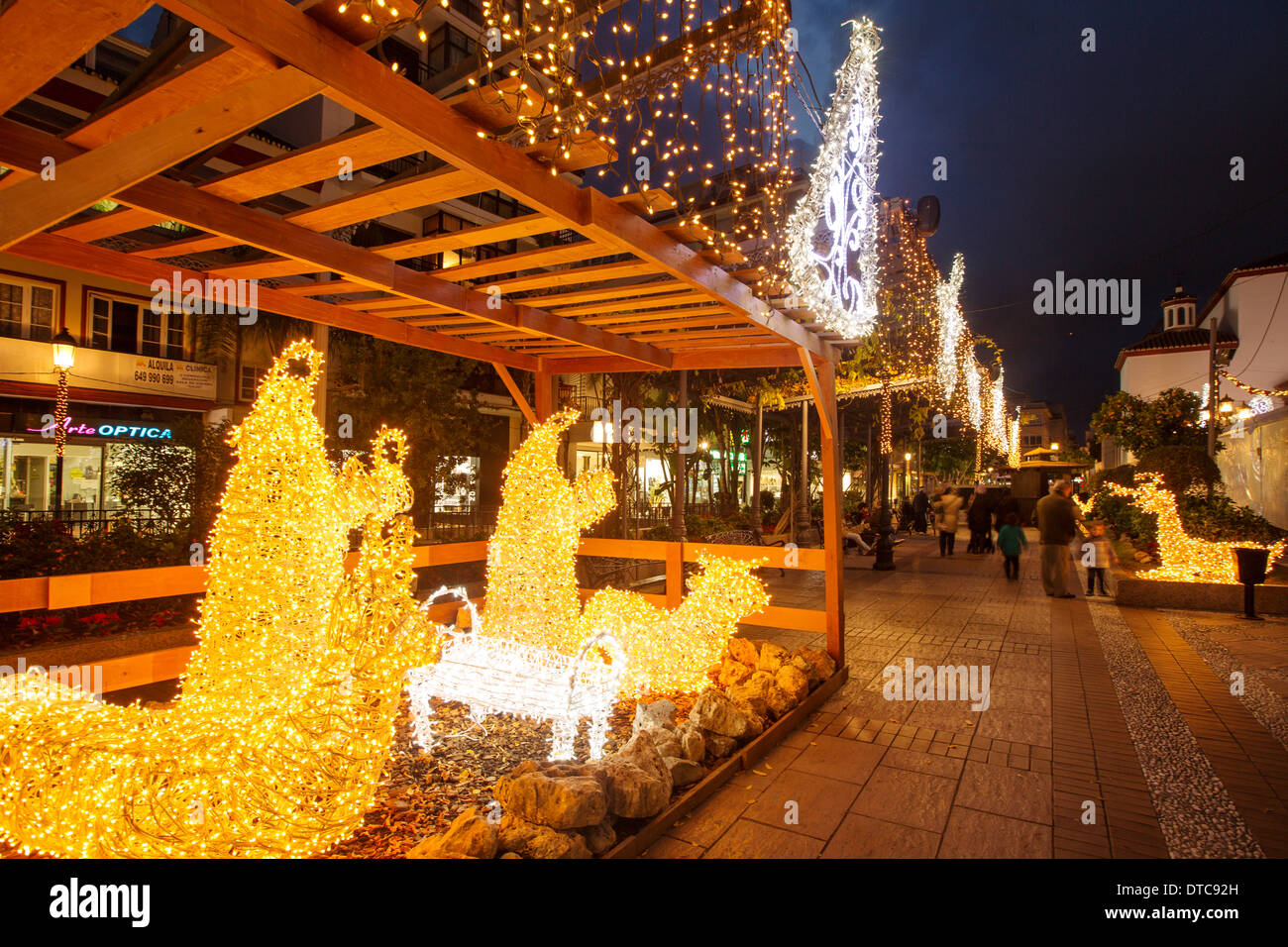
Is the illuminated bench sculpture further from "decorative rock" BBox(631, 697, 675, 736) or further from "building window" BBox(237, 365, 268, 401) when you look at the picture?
"building window" BBox(237, 365, 268, 401)

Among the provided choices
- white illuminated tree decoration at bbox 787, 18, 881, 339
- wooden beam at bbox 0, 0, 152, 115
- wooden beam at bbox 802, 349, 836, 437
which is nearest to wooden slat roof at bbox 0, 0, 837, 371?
wooden beam at bbox 0, 0, 152, 115

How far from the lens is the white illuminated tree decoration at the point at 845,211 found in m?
4.55

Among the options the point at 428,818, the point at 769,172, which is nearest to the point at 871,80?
the point at 769,172

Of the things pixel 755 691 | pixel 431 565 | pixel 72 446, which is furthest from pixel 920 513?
pixel 72 446

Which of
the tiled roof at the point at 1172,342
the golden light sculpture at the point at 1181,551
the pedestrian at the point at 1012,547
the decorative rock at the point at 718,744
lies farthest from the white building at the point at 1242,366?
the decorative rock at the point at 718,744

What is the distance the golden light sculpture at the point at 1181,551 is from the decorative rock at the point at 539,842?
32.1ft

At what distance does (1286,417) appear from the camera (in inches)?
516

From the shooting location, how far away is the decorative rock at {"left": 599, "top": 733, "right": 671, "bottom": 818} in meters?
3.00

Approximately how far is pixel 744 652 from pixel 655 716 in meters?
1.69

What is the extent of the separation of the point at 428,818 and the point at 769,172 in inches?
182

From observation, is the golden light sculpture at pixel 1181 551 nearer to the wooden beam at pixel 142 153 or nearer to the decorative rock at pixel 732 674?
the decorative rock at pixel 732 674

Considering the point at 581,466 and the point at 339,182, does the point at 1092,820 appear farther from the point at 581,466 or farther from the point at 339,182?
the point at 581,466

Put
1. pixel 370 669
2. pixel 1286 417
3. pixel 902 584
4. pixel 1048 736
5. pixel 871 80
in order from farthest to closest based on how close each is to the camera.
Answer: pixel 1286 417, pixel 902 584, pixel 871 80, pixel 1048 736, pixel 370 669

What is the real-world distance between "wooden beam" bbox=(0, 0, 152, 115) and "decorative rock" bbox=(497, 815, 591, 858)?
2.94 metres
